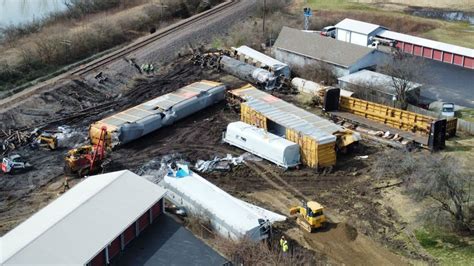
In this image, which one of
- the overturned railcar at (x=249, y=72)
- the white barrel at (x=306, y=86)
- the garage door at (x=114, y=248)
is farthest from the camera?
the overturned railcar at (x=249, y=72)

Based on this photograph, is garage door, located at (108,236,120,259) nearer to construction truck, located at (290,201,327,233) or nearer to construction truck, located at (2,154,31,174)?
construction truck, located at (290,201,327,233)

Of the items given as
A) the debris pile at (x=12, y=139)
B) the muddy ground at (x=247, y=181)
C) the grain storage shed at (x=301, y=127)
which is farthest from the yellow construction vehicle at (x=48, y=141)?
the grain storage shed at (x=301, y=127)

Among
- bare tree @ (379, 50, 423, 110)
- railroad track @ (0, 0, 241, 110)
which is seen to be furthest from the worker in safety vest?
railroad track @ (0, 0, 241, 110)

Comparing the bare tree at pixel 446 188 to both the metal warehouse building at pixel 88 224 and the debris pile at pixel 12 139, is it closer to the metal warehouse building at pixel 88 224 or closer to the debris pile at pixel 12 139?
the metal warehouse building at pixel 88 224

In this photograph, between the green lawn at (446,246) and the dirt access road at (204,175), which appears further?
the dirt access road at (204,175)

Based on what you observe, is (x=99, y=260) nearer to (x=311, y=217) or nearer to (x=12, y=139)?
(x=311, y=217)

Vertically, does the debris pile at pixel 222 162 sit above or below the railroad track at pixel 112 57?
below

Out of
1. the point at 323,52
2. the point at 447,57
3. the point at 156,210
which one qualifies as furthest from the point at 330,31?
the point at 156,210
